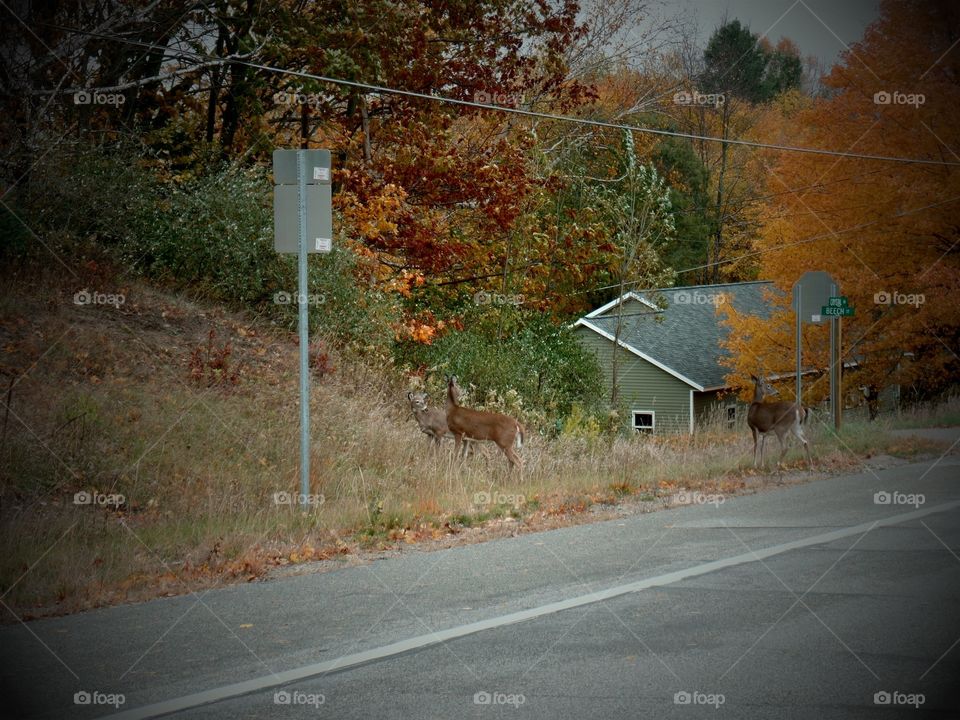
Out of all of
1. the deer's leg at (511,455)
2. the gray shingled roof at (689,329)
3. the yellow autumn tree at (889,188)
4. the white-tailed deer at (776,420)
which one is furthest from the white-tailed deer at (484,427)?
the gray shingled roof at (689,329)

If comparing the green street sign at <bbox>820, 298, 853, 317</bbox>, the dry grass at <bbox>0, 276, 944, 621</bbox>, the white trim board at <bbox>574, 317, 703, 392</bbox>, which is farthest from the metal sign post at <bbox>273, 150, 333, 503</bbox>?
the white trim board at <bbox>574, 317, 703, 392</bbox>

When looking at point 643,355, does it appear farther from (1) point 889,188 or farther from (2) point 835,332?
(2) point 835,332

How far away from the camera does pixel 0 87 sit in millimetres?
16547

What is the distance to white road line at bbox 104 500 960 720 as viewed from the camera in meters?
5.37

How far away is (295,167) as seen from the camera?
11.0m

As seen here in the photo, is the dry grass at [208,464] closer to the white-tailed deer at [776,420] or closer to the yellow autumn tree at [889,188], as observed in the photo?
the white-tailed deer at [776,420]

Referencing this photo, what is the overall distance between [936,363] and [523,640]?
24.7 metres

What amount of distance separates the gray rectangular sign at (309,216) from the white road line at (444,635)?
5.15m

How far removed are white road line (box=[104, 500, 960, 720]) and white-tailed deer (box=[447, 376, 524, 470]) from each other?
17.9 feet

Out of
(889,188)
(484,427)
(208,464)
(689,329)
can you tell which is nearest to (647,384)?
(689,329)

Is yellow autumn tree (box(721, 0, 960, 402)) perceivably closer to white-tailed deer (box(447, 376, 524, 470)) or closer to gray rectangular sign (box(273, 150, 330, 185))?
white-tailed deer (box(447, 376, 524, 470))

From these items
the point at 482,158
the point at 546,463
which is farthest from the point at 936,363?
the point at 546,463

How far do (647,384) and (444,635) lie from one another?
37.4 m

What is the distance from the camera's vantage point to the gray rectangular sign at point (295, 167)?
35.8 ft
